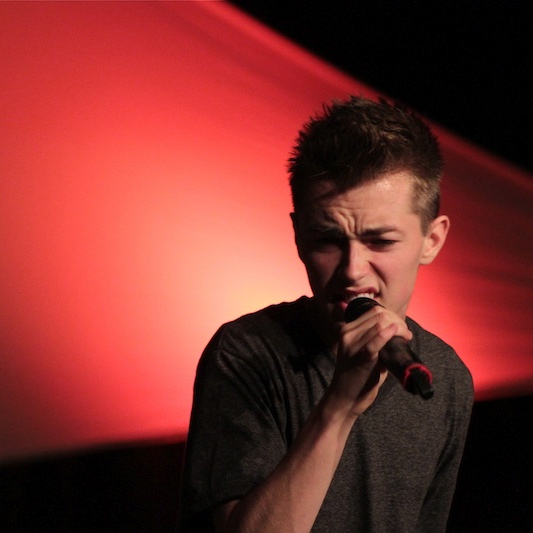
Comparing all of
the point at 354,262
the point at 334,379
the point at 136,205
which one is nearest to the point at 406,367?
the point at 334,379

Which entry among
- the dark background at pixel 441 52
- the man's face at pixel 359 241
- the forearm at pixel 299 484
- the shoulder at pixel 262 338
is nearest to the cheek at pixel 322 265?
the man's face at pixel 359 241

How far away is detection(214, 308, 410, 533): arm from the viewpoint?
95cm

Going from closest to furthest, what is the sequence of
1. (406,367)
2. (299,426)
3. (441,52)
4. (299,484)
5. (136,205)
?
(406,367), (299,484), (299,426), (136,205), (441,52)

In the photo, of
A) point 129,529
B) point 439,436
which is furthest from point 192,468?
point 129,529

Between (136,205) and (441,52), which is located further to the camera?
(441,52)

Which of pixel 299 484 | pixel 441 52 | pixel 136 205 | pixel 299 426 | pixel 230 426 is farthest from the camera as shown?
pixel 441 52

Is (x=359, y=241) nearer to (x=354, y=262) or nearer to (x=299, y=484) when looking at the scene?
(x=354, y=262)

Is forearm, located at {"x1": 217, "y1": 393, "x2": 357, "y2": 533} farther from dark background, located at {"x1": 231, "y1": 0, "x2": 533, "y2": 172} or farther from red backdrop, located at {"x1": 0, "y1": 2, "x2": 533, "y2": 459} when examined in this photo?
dark background, located at {"x1": 231, "y1": 0, "x2": 533, "y2": 172}

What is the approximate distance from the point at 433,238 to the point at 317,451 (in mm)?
515

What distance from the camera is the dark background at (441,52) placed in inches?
79.4

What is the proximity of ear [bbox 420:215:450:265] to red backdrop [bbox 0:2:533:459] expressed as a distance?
756 mm

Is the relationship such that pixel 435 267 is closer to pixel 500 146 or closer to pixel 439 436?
pixel 500 146

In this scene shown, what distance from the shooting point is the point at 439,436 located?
4.37 ft

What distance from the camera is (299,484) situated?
3.15 feet
